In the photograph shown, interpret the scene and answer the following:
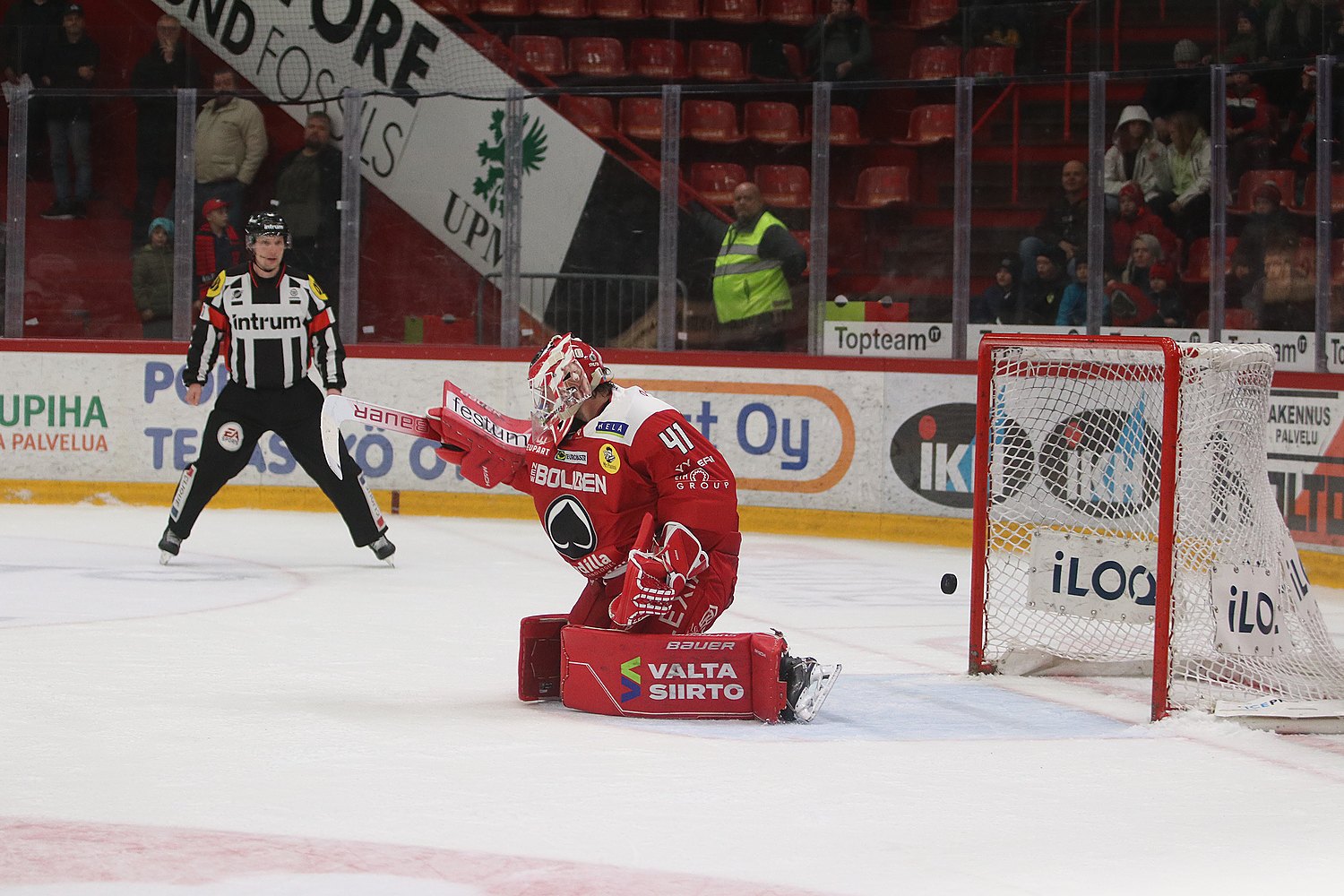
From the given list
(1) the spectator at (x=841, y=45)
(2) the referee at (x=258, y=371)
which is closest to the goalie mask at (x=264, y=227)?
(2) the referee at (x=258, y=371)

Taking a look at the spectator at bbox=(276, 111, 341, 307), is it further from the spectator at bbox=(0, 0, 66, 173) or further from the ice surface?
the ice surface

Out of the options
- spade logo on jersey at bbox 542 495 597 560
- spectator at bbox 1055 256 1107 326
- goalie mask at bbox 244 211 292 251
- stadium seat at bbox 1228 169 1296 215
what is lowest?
spade logo on jersey at bbox 542 495 597 560

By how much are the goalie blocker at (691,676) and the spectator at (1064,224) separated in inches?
194

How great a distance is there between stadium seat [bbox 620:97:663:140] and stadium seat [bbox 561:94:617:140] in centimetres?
8

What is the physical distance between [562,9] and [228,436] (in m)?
5.62

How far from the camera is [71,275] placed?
393 inches

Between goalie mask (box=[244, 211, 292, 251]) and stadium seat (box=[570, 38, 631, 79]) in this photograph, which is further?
stadium seat (box=[570, 38, 631, 79])

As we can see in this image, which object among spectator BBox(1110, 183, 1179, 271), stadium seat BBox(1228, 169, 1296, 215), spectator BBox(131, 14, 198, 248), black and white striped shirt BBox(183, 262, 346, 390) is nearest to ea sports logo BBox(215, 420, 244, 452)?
black and white striped shirt BBox(183, 262, 346, 390)

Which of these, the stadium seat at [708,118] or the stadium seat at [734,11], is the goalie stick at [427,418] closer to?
the stadium seat at [708,118]

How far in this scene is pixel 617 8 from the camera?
11758 millimetres

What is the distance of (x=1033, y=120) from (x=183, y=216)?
4.64m

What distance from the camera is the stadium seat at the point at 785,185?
9.43 m

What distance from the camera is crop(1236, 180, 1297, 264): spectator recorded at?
27.9 feet

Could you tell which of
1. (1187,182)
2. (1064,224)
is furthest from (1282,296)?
(1064,224)
